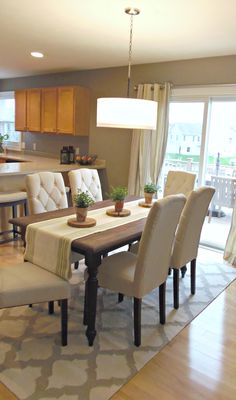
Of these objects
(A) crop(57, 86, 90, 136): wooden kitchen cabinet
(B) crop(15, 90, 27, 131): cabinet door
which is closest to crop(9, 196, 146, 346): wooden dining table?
(A) crop(57, 86, 90, 136): wooden kitchen cabinet

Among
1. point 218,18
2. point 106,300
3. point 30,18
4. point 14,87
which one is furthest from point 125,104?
point 14,87

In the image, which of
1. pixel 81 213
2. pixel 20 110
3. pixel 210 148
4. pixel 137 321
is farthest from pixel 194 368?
pixel 20 110

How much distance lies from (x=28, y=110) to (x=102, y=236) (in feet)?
14.2

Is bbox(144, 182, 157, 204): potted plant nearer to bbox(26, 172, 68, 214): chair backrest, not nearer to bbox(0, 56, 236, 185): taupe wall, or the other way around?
bbox(26, 172, 68, 214): chair backrest

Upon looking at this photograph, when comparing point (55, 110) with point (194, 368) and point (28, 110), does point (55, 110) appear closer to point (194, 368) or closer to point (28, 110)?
point (28, 110)

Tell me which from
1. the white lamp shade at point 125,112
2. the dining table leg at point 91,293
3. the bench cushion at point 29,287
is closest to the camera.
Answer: the bench cushion at point 29,287

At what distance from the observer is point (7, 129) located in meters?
7.15

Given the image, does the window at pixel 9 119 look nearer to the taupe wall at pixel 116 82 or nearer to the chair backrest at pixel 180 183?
the taupe wall at pixel 116 82

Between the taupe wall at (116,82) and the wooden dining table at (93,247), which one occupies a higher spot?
the taupe wall at (116,82)

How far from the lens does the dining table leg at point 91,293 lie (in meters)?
2.18

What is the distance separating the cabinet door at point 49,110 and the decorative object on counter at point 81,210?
3310 millimetres

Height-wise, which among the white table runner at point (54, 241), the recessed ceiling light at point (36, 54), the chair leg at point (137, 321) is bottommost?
the chair leg at point (137, 321)

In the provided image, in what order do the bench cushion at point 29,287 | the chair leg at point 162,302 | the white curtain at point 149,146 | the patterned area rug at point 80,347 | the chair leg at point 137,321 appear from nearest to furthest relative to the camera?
1. the patterned area rug at point 80,347
2. the bench cushion at point 29,287
3. the chair leg at point 137,321
4. the chair leg at point 162,302
5. the white curtain at point 149,146

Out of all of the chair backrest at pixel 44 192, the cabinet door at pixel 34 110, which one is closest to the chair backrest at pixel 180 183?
the chair backrest at pixel 44 192
